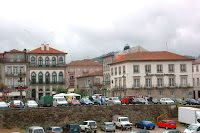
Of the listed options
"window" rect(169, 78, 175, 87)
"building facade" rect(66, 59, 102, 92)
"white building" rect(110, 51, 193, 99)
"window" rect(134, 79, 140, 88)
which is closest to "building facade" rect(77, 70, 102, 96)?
"building facade" rect(66, 59, 102, 92)

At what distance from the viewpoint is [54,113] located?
153ft

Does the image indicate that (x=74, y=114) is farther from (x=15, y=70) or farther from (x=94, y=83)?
(x=94, y=83)

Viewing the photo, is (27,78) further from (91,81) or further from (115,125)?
(115,125)

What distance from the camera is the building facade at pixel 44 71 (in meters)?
79.6

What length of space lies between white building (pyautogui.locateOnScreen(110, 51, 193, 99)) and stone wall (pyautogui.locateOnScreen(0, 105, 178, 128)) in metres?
19.7

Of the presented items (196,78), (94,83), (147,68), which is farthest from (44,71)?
(196,78)

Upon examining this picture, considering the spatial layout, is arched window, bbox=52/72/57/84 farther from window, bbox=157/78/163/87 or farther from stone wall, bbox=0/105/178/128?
stone wall, bbox=0/105/178/128

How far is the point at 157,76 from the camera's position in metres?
73.1

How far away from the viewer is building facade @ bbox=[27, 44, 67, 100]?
261 feet

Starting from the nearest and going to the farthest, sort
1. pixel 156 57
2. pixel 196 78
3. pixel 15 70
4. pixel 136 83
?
pixel 136 83 < pixel 156 57 < pixel 15 70 < pixel 196 78

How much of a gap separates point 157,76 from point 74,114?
1230 inches

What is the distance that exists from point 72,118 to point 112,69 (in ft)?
121

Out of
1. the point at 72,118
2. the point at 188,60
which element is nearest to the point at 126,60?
the point at 188,60

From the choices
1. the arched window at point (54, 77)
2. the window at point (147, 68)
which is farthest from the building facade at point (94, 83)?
the window at point (147, 68)
